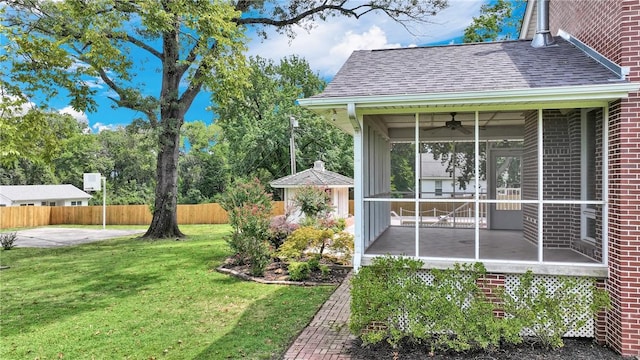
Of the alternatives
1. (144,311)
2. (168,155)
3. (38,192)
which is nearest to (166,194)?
(168,155)

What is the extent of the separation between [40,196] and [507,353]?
4329 centimetres

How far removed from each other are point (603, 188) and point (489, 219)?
5.28m

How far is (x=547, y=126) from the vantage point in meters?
7.74

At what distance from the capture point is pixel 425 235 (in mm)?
9555

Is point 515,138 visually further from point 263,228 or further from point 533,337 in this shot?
point 263,228

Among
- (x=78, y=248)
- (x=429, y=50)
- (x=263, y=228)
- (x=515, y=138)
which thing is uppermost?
(x=429, y=50)

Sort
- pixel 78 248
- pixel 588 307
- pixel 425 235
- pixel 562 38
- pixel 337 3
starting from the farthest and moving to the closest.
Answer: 1. pixel 337 3
2. pixel 78 248
3. pixel 425 235
4. pixel 562 38
5. pixel 588 307

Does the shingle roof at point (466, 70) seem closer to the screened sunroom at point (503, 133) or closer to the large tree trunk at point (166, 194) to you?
the screened sunroom at point (503, 133)

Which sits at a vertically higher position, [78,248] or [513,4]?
[513,4]

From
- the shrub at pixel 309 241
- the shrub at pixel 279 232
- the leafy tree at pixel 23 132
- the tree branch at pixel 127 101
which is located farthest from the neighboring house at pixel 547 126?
the tree branch at pixel 127 101

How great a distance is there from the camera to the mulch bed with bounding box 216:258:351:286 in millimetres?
9977

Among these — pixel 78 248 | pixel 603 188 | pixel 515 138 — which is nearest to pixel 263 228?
pixel 515 138

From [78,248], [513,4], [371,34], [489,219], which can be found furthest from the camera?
[371,34]

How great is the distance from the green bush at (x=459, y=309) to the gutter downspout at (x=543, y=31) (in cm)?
458
